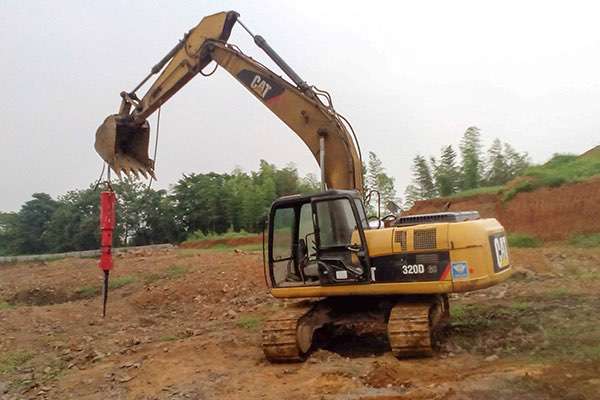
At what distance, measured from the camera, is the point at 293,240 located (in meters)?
7.71

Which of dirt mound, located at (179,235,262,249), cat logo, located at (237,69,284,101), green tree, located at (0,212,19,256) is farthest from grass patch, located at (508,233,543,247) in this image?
green tree, located at (0,212,19,256)

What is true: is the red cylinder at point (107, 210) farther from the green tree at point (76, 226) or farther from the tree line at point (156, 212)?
the green tree at point (76, 226)

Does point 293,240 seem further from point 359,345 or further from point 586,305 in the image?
→ point 586,305

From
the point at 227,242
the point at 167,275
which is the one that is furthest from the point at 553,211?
the point at 227,242

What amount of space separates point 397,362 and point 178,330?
161 inches

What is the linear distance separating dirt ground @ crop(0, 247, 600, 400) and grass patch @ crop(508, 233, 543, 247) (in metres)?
3.41

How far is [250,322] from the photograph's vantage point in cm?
931

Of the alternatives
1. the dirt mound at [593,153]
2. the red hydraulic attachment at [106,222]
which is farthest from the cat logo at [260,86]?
the dirt mound at [593,153]

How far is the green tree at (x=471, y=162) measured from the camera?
84.9 ft

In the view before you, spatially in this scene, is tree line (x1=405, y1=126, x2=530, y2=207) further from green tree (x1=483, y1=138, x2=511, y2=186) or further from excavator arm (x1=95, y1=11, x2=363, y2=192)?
excavator arm (x1=95, y1=11, x2=363, y2=192)

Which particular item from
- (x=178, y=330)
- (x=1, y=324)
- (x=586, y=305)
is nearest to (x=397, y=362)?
(x=586, y=305)

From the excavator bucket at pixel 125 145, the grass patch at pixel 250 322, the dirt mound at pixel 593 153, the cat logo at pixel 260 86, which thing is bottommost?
the grass patch at pixel 250 322

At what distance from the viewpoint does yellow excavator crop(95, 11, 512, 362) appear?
6.56 m

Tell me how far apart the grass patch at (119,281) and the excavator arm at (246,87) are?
14.2ft
